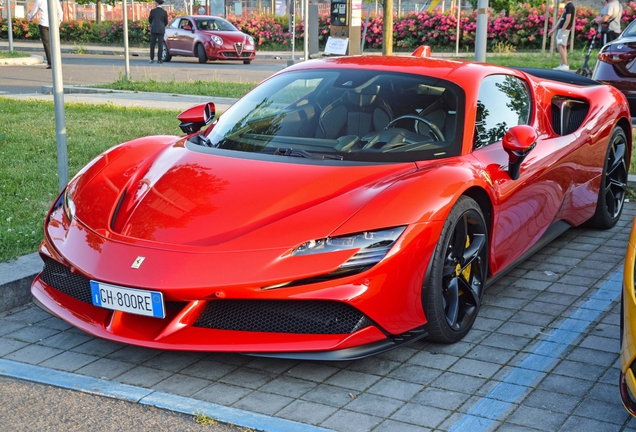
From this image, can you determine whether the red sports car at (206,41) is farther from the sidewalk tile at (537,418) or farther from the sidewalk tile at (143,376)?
the sidewalk tile at (537,418)

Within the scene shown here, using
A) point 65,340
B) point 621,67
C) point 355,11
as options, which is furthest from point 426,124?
point 355,11

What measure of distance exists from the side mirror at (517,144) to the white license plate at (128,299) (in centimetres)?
211

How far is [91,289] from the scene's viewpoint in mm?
3584

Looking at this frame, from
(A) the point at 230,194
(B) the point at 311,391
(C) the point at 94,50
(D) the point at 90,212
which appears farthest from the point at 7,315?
(C) the point at 94,50

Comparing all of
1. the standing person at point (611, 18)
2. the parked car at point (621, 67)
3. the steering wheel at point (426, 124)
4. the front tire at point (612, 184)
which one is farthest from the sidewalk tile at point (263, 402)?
the standing person at point (611, 18)

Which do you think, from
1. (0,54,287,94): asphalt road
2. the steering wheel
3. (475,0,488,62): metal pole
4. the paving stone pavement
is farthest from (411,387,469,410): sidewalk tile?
(0,54,287,94): asphalt road

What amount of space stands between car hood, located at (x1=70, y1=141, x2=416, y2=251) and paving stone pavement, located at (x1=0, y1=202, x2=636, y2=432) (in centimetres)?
60

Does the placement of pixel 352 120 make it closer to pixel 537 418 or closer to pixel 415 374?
pixel 415 374

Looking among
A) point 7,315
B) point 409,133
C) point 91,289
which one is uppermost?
point 409,133

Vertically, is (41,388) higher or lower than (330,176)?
lower

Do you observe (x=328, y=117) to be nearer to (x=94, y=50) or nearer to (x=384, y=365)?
(x=384, y=365)

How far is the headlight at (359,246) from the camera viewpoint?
345 centimetres

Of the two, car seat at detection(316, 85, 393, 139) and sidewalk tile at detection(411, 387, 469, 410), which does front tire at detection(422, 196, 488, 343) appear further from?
car seat at detection(316, 85, 393, 139)

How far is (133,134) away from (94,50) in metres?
22.9
